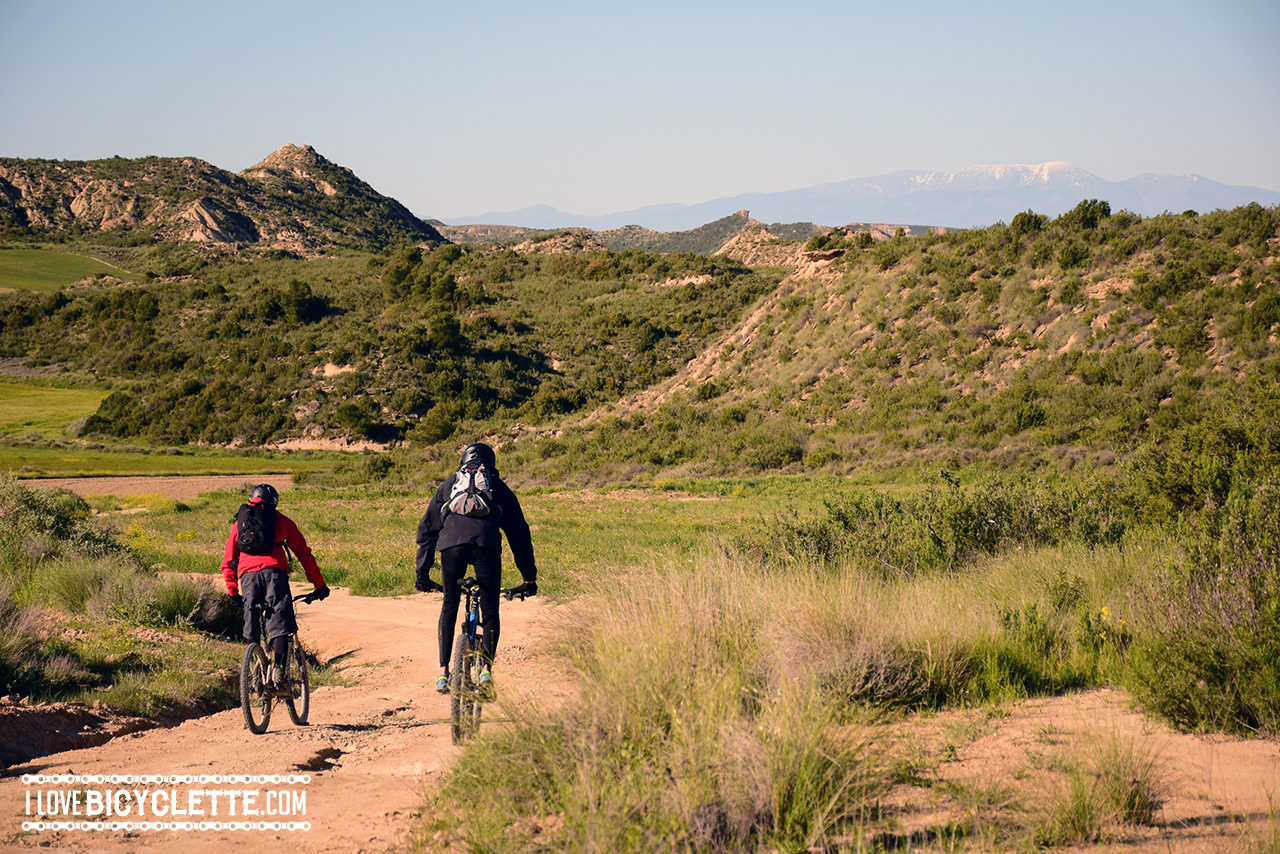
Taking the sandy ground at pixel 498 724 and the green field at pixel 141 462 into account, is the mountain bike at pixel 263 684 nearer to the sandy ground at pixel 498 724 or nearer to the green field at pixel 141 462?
the sandy ground at pixel 498 724

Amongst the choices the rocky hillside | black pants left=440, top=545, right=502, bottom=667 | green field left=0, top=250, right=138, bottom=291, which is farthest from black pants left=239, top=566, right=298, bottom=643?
the rocky hillside

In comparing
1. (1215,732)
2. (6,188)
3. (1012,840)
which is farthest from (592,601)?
(6,188)

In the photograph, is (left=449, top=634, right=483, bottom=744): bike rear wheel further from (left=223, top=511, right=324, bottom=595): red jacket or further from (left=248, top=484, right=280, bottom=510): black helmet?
(left=248, top=484, right=280, bottom=510): black helmet

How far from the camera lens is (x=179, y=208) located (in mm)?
103812

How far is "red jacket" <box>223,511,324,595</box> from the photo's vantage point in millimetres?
7086

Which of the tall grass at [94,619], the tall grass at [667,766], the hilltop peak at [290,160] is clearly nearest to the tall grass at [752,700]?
the tall grass at [667,766]

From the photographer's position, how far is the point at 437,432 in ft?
166

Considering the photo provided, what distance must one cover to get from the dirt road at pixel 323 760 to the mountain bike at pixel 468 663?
0.26 metres

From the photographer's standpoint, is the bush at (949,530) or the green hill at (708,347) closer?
the bush at (949,530)

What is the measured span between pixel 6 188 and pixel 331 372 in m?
80.8

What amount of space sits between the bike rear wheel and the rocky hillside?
97234 millimetres

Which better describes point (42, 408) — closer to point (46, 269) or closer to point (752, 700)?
point (46, 269)

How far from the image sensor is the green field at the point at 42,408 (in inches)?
1981

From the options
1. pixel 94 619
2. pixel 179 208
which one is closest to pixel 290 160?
pixel 179 208
